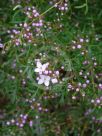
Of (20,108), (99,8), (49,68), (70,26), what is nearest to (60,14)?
(70,26)

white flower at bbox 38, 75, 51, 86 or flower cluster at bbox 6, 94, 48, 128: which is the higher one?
white flower at bbox 38, 75, 51, 86

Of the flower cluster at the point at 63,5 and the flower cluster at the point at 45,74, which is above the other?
the flower cluster at the point at 63,5

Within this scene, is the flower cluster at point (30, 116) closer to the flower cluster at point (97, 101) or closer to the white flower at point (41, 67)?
the flower cluster at point (97, 101)

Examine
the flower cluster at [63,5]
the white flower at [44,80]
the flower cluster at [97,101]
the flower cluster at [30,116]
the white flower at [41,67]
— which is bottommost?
the flower cluster at [30,116]

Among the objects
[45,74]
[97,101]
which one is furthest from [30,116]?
[45,74]

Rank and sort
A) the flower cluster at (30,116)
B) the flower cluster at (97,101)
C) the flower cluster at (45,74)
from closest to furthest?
1. the flower cluster at (45,74)
2. the flower cluster at (97,101)
3. the flower cluster at (30,116)

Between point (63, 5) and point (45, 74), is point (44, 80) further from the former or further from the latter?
point (63, 5)

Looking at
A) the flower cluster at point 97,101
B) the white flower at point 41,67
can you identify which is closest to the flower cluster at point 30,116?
the flower cluster at point 97,101

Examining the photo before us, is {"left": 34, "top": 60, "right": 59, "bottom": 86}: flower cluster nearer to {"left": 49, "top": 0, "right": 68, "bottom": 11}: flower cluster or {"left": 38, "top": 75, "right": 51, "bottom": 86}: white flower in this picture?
{"left": 38, "top": 75, "right": 51, "bottom": 86}: white flower

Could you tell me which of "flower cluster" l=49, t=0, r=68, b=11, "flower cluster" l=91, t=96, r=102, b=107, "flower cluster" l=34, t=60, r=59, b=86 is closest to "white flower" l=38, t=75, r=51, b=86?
"flower cluster" l=34, t=60, r=59, b=86
